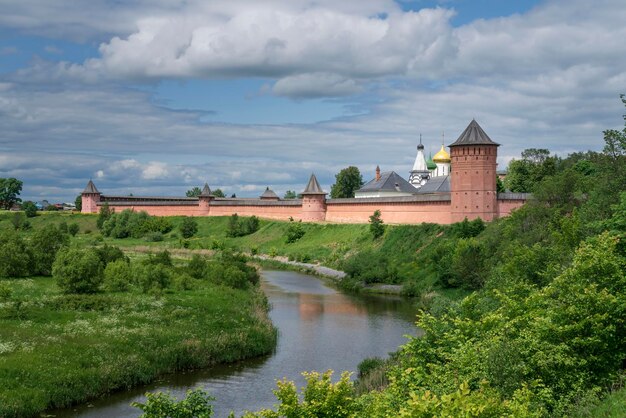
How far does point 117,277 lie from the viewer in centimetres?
2580

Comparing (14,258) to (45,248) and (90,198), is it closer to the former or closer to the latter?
(45,248)

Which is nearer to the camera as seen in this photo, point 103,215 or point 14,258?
point 14,258

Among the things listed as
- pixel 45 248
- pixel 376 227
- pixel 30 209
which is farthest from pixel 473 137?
pixel 30 209

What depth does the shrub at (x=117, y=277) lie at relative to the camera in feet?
83.6

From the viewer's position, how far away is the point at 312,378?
380 inches

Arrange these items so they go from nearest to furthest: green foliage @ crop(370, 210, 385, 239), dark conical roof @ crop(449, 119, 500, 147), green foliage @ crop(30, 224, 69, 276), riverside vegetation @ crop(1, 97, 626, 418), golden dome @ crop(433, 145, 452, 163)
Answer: riverside vegetation @ crop(1, 97, 626, 418) → green foliage @ crop(30, 224, 69, 276) → dark conical roof @ crop(449, 119, 500, 147) → green foliage @ crop(370, 210, 385, 239) → golden dome @ crop(433, 145, 452, 163)

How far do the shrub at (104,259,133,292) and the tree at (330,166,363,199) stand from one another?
47.9 meters

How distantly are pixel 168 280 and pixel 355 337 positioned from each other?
8.07 metres

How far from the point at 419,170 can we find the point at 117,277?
1926 inches

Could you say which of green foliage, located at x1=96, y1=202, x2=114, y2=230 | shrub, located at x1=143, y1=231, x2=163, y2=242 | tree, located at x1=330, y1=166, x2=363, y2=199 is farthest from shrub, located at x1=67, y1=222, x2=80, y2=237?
tree, located at x1=330, y1=166, x2=363, y2=199

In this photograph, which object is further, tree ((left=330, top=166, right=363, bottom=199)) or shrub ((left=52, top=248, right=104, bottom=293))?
tree ((left=330, top=166, right=363, bottom=199))

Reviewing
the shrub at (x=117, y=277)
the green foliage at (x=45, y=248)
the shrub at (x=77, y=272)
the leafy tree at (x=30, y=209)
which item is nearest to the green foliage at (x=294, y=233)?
the green foliage at (x=45, y=248)

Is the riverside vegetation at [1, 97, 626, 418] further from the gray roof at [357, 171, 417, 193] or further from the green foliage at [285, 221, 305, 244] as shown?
the gray roof at [357, 171, 417, 193]

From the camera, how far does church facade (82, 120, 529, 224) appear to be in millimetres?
39500
